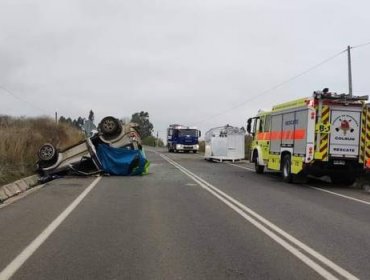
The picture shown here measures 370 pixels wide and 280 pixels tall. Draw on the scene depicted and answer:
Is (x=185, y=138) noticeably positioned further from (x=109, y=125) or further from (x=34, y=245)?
(x=34, y=245)

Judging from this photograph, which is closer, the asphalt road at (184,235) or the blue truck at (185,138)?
the asphalt road at (184,235)

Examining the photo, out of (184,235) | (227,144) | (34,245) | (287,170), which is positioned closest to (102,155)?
(287,170)

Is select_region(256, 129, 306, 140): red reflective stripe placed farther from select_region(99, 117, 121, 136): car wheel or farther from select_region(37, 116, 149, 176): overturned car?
select_region(99, 117, 121, 136): car wheel

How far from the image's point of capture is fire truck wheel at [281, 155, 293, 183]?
70.4 ft

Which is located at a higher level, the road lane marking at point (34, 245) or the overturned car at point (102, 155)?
the overturned car at point (102, 155)

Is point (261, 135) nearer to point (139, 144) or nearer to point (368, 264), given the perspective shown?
point (139, 144)

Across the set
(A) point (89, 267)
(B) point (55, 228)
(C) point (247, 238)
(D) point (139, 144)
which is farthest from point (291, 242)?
(D) point (139, 144)

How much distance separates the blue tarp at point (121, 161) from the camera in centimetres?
2467

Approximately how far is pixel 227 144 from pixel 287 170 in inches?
704

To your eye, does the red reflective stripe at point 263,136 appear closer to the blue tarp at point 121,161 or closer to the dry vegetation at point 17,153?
the blue tarp at point 121,161

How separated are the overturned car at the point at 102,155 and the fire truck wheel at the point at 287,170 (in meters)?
6.24

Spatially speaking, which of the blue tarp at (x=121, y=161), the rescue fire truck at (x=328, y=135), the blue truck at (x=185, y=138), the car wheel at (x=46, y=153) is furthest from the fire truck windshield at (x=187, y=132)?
the rescue fire truck at (x=328, y=135)

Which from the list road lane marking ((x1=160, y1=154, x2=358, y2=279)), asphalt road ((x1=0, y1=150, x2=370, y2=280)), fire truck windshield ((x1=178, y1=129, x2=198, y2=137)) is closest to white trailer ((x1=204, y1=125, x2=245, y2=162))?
fire truck windshield ((x1=178, y1=129, x2=198, y2=137))

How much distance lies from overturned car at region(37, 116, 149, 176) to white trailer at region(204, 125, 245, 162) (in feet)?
48.1
